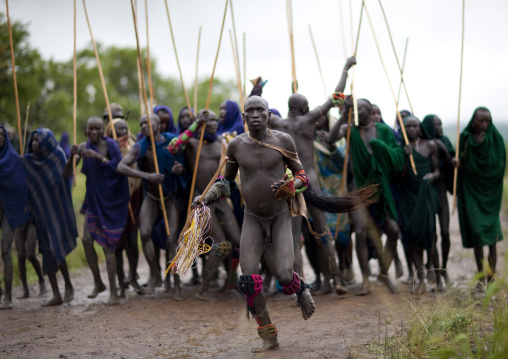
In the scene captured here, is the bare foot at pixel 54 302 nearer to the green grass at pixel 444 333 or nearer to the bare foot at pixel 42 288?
the bare foot at pixel 42 288

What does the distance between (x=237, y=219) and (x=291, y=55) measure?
2.38 m

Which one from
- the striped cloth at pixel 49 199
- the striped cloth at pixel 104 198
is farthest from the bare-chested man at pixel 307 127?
the striped cloth at pixel 49 199

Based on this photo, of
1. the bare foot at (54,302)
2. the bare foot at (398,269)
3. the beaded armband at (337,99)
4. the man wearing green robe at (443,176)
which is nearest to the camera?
the beaded armband at (337,99)

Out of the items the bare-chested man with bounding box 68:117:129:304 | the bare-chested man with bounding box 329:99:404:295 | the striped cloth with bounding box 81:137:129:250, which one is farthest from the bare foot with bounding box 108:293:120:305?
the bare-chested man with bounding box 329:99:404:295

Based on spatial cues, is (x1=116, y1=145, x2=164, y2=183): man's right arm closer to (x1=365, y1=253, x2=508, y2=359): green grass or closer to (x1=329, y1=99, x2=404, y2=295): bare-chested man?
(x1=329, y1=99, x2=404, y2=295): bare-chested man

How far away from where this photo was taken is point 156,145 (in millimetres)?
7926

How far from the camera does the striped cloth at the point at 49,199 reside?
7.75 m

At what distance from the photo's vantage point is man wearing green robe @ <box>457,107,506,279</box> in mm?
7887

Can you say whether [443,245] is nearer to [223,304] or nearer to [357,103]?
[357,103]

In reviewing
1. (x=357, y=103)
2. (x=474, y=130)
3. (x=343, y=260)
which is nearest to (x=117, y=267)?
(x=343, y=260)

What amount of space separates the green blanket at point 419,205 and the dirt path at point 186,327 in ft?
2.43

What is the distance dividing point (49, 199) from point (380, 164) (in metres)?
4.21

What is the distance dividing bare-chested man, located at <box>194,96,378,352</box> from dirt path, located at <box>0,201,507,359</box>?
41 cm

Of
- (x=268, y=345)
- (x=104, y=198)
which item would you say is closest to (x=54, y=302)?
(x=104, y=198)
